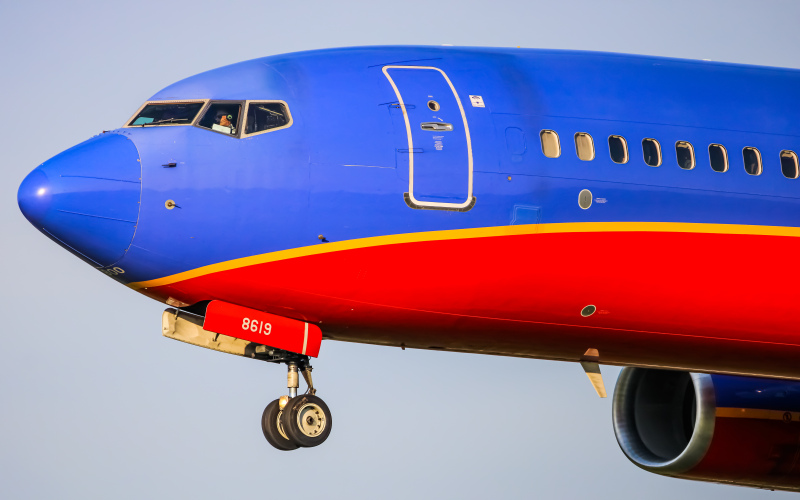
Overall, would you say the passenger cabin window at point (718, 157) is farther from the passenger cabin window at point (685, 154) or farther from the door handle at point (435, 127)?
the door handle at point (435, 127)

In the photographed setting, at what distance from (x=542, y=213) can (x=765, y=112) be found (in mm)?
4568

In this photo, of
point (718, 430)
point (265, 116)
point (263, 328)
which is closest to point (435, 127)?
point (265, 116)

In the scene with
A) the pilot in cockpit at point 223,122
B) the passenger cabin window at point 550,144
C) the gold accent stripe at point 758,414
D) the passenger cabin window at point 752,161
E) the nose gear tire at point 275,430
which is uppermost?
the passenger cabin window at point 752,161

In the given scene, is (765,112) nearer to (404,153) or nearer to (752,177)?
(752,177)

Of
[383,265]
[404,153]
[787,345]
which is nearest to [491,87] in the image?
[404,153]

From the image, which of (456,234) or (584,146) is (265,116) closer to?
(456,234)

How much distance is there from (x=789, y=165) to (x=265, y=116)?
7.90 meters

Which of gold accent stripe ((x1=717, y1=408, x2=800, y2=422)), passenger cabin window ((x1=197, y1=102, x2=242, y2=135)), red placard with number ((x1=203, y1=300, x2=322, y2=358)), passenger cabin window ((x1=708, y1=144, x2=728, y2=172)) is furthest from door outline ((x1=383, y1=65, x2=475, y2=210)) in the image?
gold accent stripe ((x1=717, y1=408, x2=800, y2=422))

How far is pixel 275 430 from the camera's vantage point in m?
18.1

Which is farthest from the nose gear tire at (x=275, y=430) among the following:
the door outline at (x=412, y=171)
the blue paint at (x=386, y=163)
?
the door outline at (x=412, y=171)

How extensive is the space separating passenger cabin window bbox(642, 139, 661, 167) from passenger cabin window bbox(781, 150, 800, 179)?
215 centimetres

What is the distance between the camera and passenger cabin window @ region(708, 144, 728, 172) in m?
19.8

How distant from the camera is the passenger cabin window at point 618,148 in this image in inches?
754

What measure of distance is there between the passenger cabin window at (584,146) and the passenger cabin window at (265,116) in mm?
4068
